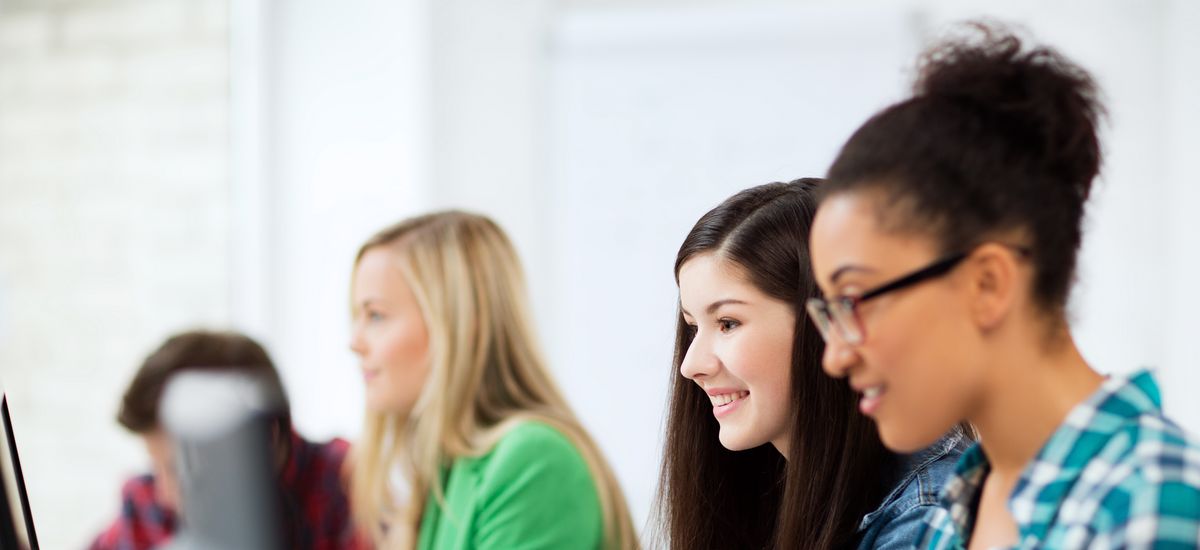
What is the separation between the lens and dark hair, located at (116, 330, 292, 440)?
196cm

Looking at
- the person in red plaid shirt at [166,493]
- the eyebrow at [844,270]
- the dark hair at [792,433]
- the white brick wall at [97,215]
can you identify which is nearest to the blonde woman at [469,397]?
the person in red plaid shirt at [166,493]

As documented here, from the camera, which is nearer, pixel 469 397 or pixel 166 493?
pixel 166 493

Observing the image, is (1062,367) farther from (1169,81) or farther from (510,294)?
(1169,81)

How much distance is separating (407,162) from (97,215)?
0.89 metres

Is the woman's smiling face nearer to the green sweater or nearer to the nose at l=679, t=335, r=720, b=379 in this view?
the nose at l=679, t=335, r=720, b=379

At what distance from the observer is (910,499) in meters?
1.26

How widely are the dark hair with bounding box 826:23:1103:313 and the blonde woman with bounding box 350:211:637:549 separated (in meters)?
1.17

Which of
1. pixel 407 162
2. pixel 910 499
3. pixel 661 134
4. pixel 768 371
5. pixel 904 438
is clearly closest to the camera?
pixel 904 438

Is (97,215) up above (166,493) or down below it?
above

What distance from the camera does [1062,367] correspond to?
0.87m

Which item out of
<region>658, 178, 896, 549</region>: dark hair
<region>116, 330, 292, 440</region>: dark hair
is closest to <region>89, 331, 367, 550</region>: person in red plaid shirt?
<region>116, 330, 292, 440</region>: dark hair

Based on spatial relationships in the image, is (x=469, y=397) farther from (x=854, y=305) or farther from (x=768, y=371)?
(x=854, y=305)

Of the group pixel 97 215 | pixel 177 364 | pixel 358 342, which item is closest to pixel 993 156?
pixel 358 342

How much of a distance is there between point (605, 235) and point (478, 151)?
477mm
